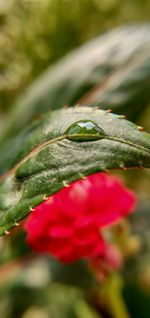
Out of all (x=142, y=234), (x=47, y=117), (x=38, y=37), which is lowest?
(x=142, y=234)

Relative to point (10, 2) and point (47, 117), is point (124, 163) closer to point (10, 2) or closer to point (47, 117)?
point (47, 117)

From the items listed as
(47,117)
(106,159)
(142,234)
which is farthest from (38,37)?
(106,159)

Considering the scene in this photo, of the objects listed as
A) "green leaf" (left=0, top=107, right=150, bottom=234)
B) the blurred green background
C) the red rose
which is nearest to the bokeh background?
the blurred green background

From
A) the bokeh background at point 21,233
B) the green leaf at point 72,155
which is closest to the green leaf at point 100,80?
the bokeh background at point 21,233

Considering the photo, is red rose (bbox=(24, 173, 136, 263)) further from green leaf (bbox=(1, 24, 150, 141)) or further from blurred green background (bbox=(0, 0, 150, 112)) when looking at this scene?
blurred green background (bbox=(0, 0, 150, 112))

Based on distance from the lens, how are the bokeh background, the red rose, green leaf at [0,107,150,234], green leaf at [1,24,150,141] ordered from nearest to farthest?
green leaf at [0,107,150,234] → the red rose → green leaf at [1,24,150,141] → the bokeh background
